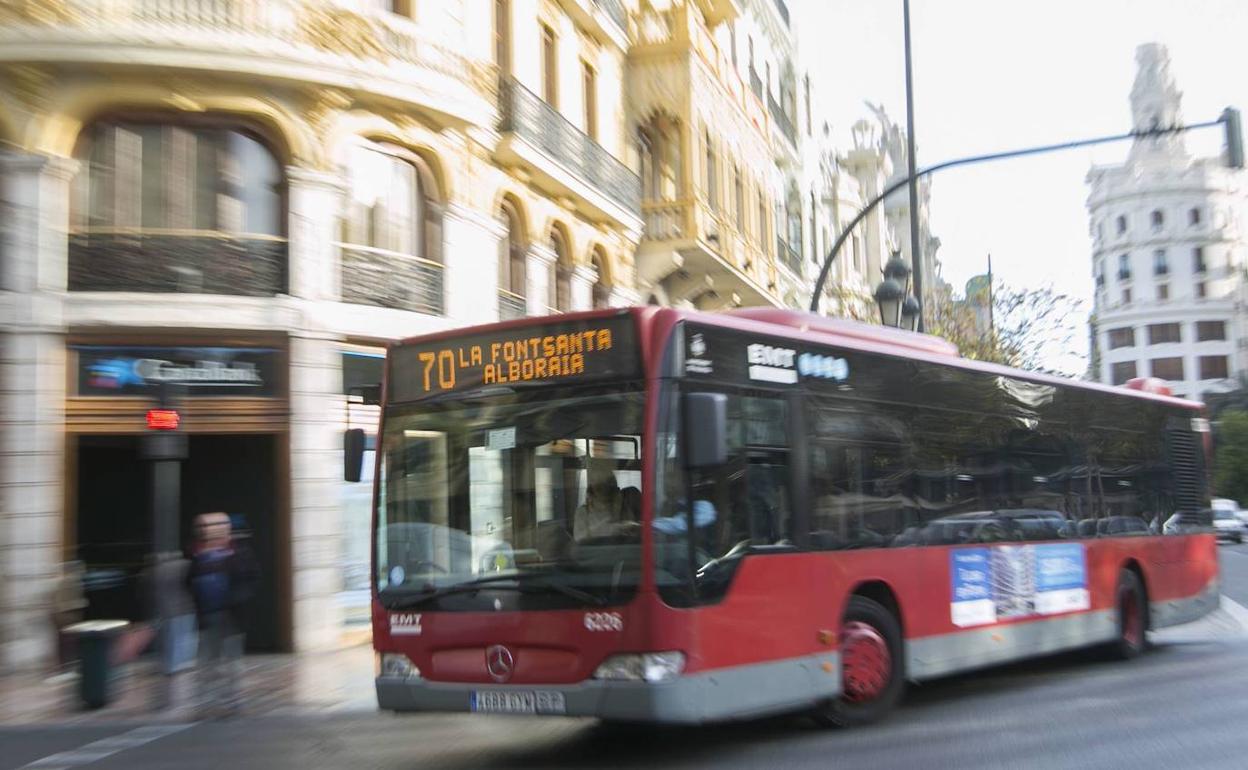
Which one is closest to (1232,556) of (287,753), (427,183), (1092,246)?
(427,183)

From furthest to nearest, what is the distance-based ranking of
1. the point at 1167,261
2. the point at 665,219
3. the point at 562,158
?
the point at 1167,261, the point at 665,219, the point at 562,158

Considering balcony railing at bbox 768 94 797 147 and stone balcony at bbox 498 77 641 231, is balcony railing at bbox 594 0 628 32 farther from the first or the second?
balcony railing at bbox 768 94 797 147

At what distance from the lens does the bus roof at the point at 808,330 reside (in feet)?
26.4

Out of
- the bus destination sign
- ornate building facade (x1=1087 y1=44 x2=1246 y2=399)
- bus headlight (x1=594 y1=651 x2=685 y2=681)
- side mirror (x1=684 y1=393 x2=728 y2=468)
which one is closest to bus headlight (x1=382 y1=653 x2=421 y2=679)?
bus headlight (x1=594 y1=651 x2=685 y2=681)

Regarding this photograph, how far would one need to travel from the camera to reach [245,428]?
52.4 ft

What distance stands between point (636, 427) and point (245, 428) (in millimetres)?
9481

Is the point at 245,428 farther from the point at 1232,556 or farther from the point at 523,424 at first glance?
the point at 1232,556

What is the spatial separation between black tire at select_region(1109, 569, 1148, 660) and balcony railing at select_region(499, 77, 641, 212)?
10.7 meters

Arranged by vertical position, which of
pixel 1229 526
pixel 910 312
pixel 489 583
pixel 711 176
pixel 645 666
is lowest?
pixel 1229 526

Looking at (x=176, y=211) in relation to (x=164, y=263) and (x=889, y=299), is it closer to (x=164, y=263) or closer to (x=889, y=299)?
(x=164, y=263)

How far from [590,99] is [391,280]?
25.2 ft

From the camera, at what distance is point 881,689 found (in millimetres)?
9367

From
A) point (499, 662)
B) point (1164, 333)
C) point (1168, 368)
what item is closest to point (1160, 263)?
point (1164, 333)

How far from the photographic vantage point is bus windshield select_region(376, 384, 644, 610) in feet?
25.2
